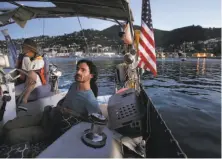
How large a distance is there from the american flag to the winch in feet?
13.3

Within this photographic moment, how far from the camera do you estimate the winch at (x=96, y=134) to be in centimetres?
243

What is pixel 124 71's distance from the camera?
23.5 ft

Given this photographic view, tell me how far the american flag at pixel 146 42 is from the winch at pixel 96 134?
4058mm

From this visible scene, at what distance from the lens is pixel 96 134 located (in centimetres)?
256

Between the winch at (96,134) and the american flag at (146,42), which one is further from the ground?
the american flag at (146,42)

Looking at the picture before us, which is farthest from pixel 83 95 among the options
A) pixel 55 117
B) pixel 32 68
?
pixel 32 68

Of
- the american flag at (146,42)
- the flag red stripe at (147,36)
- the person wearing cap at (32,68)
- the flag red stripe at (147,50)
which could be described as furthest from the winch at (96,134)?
the flag red stripe at (147,36)

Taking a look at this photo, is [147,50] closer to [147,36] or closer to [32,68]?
[147,36]

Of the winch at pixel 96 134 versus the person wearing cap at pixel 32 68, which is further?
the person wearing cap at pixel 32 68

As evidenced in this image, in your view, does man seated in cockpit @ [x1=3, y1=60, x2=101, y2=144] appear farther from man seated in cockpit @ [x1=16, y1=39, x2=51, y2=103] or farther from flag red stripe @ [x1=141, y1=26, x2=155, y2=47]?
flag red stripe @ [x1=141, y1=26, x2=155, y2=47]

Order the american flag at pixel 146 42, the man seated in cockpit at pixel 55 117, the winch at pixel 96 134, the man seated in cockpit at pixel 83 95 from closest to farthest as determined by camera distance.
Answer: the winch at pixel 96 134 → the man seated in cockpit at pixel 55 117 → the man seated in cockpit at pixel 83 95 → the american flag at pixel 146 42

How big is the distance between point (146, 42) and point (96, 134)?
4372 mm

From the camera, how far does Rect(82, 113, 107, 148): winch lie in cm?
243

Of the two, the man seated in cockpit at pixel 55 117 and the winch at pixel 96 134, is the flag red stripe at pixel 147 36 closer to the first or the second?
the man seated in cockpit at pixel 55 117
